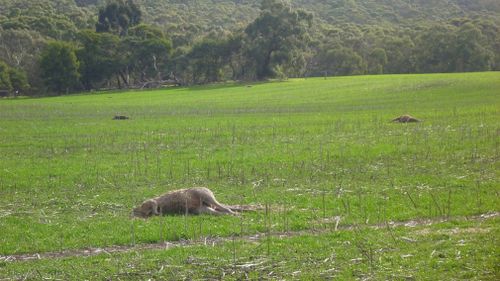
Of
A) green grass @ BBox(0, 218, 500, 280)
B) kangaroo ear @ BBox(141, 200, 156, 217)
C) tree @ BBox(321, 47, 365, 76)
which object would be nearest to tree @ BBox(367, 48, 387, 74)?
tree @ BBox(321, 47, 365, 76)

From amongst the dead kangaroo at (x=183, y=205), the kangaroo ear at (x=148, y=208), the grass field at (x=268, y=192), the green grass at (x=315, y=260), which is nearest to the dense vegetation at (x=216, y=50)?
the grass field at (x=268, y=192)

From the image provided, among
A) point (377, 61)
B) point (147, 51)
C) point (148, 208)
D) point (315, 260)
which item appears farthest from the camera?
point (377, 61)

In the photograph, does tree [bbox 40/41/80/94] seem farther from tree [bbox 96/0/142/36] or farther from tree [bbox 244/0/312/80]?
tree [bbox 244/0/312/80]

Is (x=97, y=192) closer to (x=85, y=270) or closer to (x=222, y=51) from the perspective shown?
(x=85, y=270)

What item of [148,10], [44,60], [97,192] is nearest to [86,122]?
[97,192]

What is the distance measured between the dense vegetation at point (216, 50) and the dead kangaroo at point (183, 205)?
7919 cm

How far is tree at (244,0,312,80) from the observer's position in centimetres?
9344

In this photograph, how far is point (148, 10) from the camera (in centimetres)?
15388

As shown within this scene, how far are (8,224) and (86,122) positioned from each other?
30627mm

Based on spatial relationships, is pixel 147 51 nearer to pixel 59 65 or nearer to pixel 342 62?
pixel 59 65

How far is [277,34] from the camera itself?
9431 centimetres

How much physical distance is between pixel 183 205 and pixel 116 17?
360ft

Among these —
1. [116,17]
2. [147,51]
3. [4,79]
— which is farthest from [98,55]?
[116,17]

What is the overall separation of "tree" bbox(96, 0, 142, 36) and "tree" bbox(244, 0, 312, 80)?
1321 inches
